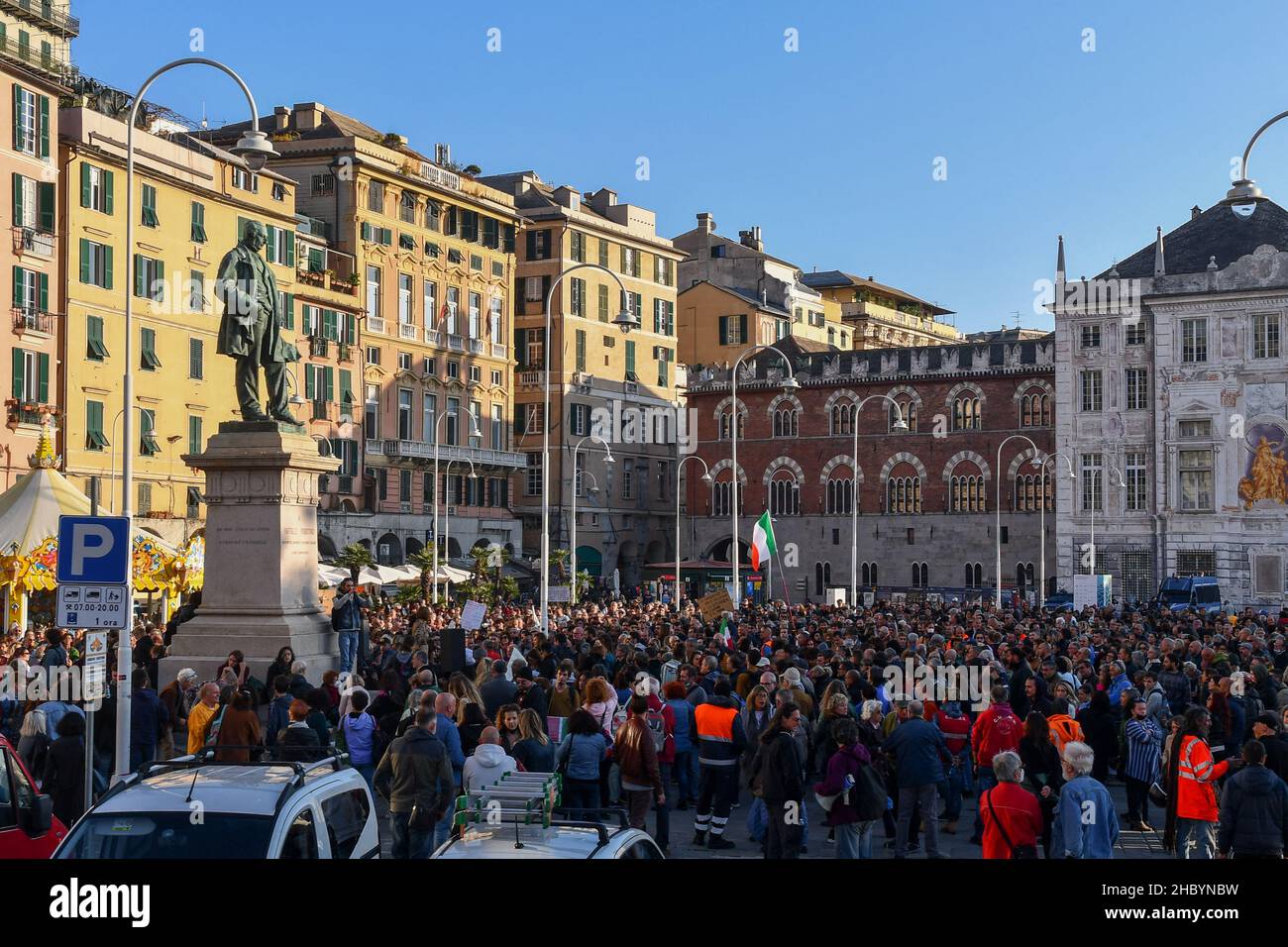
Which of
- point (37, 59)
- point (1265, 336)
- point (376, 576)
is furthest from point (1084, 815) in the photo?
point (1265, 336)

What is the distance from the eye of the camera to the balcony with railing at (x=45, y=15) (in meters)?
48.1

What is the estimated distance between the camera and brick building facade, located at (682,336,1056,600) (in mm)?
79750

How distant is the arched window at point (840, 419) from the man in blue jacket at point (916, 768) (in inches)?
2736

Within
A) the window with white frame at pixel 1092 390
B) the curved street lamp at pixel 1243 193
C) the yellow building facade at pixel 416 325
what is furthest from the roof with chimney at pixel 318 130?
the curved street lamp at pixel 1243 193

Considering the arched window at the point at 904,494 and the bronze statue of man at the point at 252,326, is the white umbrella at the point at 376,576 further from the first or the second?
the arched window at the point at 904,494

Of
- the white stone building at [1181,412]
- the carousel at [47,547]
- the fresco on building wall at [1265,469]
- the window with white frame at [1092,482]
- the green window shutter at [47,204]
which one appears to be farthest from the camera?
the window with white frame at [1092,482]

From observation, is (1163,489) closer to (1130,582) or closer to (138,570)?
(1130,582)

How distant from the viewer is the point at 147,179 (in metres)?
51.5

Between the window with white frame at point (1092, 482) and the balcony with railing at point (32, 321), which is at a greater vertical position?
the balcony with railing at point (32, 321)

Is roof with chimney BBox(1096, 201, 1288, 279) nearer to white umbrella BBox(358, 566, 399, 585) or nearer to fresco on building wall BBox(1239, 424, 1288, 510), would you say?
fresco on building wall BBox(1239, 424, 1288, 510)

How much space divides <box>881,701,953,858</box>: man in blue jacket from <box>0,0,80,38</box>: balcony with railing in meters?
42.8

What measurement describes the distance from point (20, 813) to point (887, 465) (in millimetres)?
74914

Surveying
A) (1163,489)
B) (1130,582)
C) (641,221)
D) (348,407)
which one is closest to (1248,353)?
(1163,489)

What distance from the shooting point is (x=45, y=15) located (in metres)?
49.6
